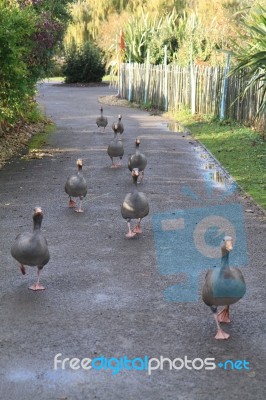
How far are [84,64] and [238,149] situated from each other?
39870 mm

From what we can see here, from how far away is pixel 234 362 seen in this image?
5.36 m

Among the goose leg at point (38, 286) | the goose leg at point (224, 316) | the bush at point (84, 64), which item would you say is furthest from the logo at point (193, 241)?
the bush at point (84, 64)

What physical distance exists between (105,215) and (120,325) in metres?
4.51

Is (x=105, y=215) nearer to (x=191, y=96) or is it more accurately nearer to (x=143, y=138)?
(x=143, y=138)

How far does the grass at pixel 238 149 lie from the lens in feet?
42.4

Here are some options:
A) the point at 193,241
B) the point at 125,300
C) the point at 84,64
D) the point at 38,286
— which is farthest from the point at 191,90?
the point at 84,64

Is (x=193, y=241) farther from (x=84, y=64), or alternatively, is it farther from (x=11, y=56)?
(x=84, y=64)

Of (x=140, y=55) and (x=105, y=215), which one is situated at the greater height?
(x=140, y=55)

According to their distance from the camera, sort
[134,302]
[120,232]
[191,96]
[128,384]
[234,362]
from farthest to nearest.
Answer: [191,96] → [120,232] → [134,302] → [234,362] → [128,384]

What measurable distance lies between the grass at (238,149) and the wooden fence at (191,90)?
662 millimetres

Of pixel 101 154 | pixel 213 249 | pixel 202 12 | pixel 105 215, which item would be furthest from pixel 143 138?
pixel 202 12

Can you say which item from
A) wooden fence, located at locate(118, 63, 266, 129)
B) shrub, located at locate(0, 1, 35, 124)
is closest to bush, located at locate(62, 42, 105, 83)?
wooden fence, located at locate(118, 63, 266, 129)

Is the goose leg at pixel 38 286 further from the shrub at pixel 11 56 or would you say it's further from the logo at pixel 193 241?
the shrub at pixel 11 56

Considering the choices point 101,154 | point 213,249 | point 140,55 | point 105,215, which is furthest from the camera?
point 140,55
